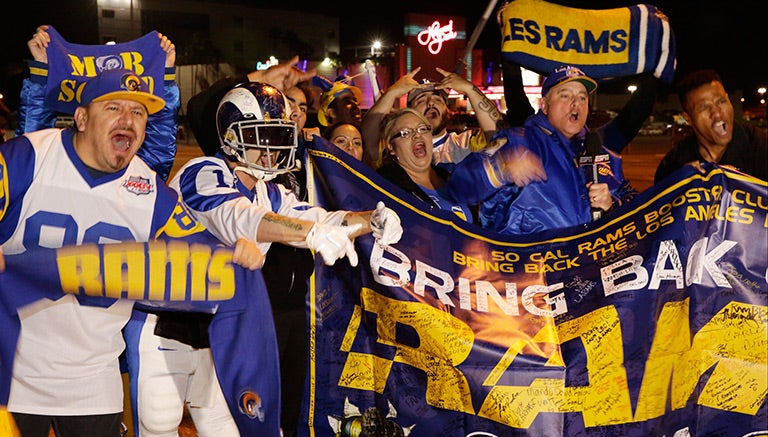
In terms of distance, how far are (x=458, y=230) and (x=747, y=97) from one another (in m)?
72.0

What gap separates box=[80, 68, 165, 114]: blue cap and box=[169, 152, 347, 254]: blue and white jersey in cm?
44

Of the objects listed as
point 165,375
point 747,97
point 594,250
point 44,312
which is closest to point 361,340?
point 165,375

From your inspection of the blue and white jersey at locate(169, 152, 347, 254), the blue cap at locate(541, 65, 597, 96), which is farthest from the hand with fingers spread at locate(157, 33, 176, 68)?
the blue cap at locate(541, 65, 597, 96)

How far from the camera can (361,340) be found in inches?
172

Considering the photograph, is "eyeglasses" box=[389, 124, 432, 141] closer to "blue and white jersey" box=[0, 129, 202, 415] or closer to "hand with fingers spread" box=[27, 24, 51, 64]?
"blue and white jersey" box=[0, 129, 202, 415]

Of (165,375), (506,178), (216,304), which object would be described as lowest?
(165,375)

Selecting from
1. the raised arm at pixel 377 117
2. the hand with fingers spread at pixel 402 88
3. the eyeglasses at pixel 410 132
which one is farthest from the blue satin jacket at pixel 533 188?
the hand with fingers spread at pixel 402 88

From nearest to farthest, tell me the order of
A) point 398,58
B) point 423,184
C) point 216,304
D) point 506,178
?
1. point 216,304
2. point 506,178
3. point 423,184
4. point 398,58

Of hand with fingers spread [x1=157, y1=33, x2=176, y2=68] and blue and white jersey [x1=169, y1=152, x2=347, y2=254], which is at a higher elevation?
hand with fingers spread [x1=157, y1=33, x2=176, y2=68]

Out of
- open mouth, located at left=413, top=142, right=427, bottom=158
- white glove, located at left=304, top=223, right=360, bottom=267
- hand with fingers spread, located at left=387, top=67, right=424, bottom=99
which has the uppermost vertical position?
hand with fingers spread, located at left=387, top=67, right=424, bottom=99

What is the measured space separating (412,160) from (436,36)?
41.8m

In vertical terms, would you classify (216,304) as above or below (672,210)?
below

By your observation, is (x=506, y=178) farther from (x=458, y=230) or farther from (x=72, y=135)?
(x=72, y=135)

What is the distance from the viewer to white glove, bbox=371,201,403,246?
3.67m
